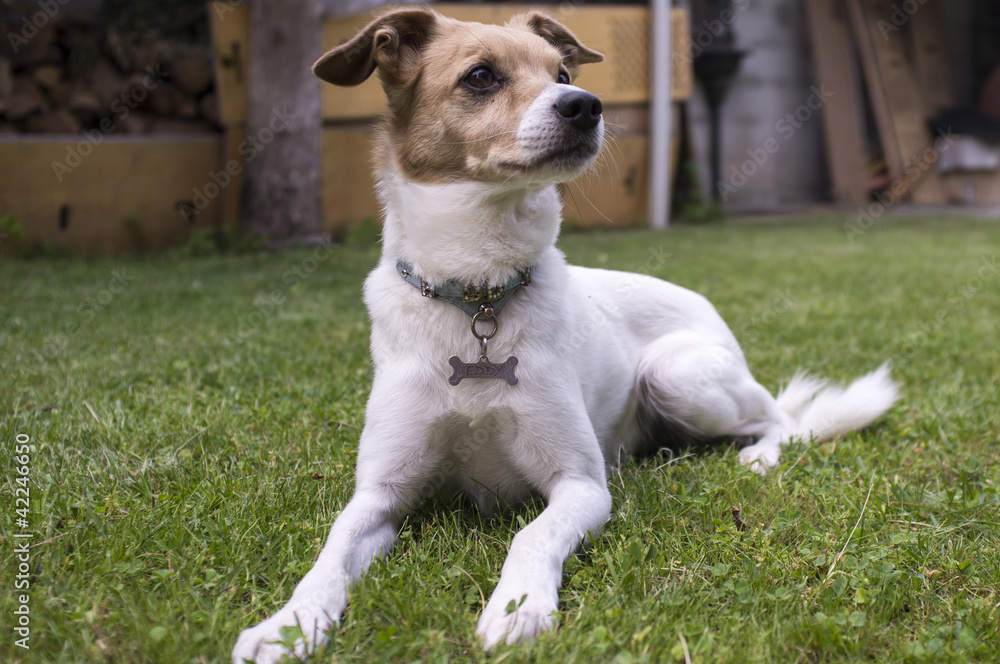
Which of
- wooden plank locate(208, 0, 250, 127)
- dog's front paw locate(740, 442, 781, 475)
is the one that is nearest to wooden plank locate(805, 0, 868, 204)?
wooden plank locate(208, 0, 250, 127)

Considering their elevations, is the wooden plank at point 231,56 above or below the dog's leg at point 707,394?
above

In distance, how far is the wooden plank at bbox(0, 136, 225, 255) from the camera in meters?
7.06

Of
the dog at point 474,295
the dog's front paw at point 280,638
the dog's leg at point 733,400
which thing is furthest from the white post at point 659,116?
the dog's front paw at point 280,638

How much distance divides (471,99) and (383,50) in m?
0.32

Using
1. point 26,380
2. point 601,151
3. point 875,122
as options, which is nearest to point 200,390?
point 26,380

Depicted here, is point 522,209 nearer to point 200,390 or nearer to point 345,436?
point 345,436

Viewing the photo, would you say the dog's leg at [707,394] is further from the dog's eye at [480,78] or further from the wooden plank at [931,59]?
the wooden plank at [931,59]

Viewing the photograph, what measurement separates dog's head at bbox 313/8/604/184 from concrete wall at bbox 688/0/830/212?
976cm

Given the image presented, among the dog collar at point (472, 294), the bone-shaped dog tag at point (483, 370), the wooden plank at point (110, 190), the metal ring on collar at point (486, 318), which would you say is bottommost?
the wooden plank at point (110, 190)

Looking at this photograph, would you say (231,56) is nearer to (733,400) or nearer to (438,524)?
(733,400)

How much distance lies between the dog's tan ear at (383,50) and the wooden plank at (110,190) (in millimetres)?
6075

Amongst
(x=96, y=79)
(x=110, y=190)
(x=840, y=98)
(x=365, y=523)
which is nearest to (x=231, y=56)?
(x=96, y=79)

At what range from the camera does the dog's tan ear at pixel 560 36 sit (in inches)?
98.1

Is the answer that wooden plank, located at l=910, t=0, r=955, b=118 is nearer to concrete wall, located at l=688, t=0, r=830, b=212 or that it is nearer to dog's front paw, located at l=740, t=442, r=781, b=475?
concrete wall, located at l=688, t=0, r=830, b=212
